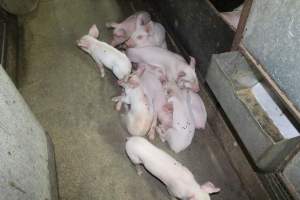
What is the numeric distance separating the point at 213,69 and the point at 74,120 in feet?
3.33

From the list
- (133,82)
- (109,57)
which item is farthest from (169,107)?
(109,57)

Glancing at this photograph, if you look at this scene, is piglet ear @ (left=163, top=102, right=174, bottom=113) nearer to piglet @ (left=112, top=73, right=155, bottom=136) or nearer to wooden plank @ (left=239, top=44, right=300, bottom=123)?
piglet @ (left=112, top=73, right=155, bottom=136)

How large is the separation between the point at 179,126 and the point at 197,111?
209 mm

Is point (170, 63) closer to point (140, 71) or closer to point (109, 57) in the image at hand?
point (140, 71)

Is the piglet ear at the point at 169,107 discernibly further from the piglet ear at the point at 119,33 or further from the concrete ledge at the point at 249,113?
the piglet ear at the point at 119,33

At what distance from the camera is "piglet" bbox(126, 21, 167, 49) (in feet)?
7.45

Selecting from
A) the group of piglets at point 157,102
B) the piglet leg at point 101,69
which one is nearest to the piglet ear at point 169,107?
the group of piglets at point 157,102

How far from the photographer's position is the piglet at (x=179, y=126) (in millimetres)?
1745

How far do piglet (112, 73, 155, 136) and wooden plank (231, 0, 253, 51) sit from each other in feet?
1.92

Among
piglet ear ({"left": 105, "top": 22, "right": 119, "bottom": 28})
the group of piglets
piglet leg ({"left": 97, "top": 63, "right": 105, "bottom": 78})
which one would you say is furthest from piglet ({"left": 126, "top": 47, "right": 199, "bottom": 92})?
piglet ear ({"left": 105, "top": 22, "right": 119, "bottom": 28})

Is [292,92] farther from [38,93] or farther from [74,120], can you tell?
[38,93]

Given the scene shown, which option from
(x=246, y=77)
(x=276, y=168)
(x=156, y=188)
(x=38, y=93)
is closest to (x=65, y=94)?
(x=38, y=93)

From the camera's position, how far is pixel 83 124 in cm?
196

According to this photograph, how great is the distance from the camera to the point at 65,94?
2.12m
